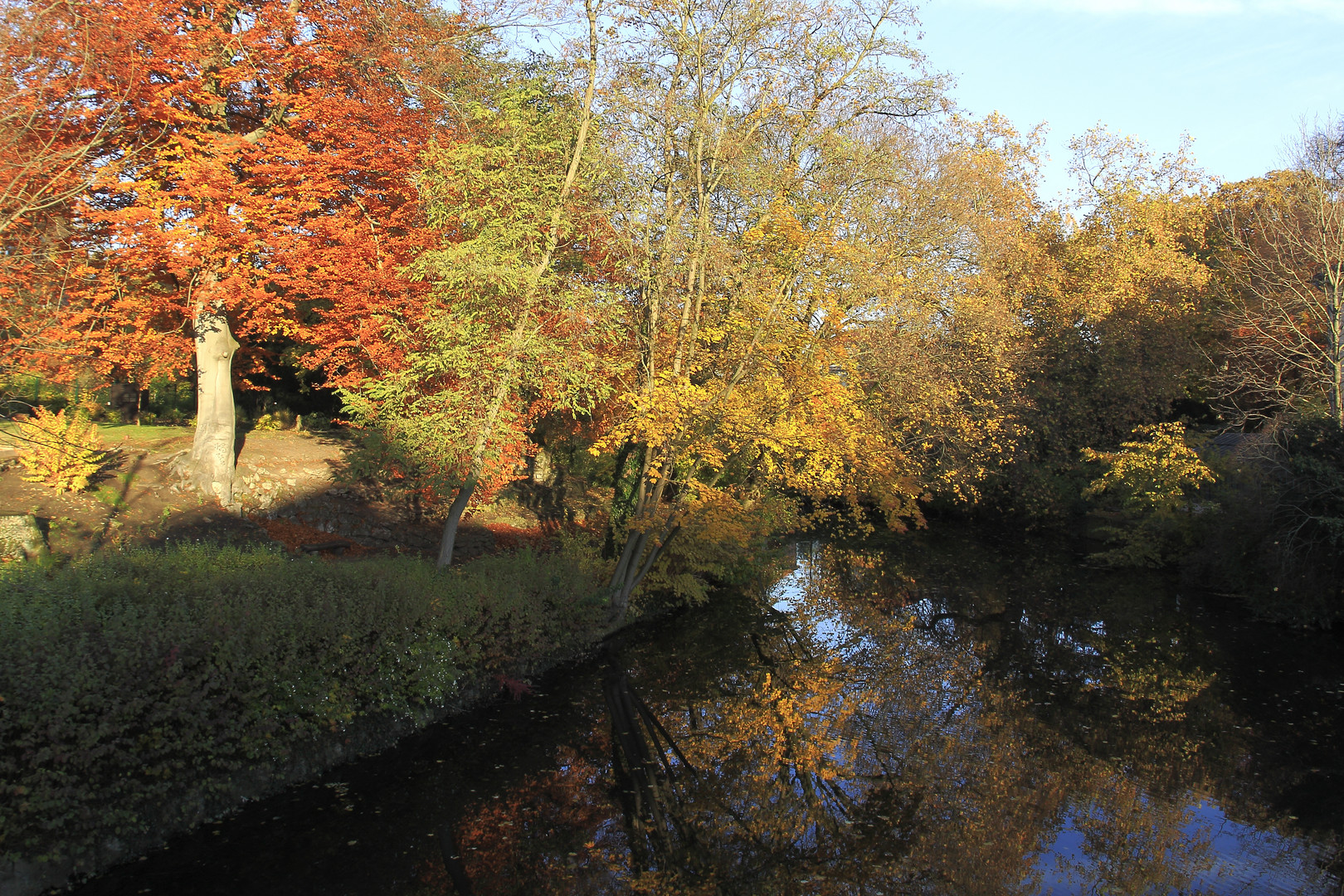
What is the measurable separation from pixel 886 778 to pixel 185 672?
721 centimetres

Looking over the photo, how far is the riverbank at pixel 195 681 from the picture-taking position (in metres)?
5.98

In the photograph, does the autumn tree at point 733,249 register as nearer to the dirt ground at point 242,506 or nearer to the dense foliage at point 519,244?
the dense foliage at point 519,244

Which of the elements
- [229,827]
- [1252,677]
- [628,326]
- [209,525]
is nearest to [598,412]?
[628,326]

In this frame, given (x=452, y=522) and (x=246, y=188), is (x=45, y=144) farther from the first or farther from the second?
(x=452, y=522)

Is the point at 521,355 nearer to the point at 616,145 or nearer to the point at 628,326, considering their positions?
the point at 628,326

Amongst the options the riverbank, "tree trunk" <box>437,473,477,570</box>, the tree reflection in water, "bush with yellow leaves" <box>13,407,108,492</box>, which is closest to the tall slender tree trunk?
"tree trunk" <box>437,473,477,570</box>

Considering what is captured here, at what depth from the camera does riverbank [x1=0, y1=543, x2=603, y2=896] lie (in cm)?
598

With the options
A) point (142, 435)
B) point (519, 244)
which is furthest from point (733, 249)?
point (142, 435)

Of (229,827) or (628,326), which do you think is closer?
(229,827)

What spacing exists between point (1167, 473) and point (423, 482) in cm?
1831

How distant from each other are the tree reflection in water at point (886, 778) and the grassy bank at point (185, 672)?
6.63 feet

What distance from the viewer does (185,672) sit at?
702 cm

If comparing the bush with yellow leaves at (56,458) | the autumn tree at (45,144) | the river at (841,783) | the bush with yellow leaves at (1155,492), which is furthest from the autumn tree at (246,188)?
the bush with yellow leaves at (1155,492)

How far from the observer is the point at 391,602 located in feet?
31.0
